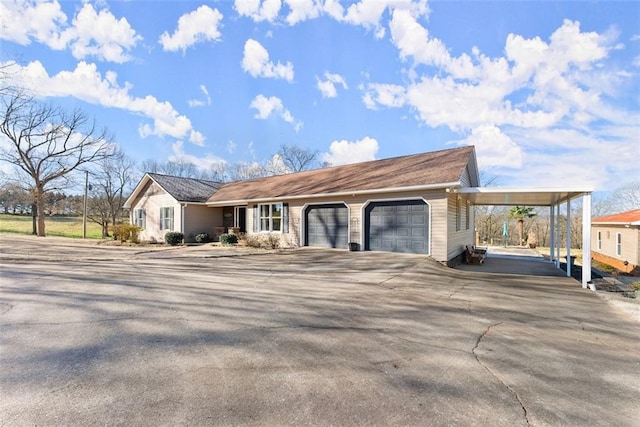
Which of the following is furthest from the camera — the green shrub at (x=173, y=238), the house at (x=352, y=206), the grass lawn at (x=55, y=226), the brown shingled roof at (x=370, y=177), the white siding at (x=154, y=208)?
the grass lawn at (x=55, y=226)

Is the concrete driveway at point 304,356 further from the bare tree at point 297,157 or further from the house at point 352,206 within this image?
the bare tree at point 297,157

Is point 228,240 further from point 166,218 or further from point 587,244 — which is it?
point 587,244

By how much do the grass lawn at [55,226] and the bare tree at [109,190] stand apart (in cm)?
206

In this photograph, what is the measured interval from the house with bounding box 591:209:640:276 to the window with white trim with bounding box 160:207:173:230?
84.2 feet

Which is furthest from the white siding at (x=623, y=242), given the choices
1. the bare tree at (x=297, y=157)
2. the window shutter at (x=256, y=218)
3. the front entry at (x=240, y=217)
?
the bare tree at (x=297, y=157)

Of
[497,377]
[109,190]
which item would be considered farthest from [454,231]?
[109,190]

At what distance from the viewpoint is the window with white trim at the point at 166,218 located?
2069 centimetres

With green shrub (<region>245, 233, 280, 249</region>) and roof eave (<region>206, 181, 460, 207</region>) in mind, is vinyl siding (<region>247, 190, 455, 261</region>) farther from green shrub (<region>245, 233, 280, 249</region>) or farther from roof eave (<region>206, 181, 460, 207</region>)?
green shrub (<region>245, 233, 280, 249</region>)

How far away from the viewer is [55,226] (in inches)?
1532

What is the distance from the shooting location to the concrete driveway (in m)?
2.48

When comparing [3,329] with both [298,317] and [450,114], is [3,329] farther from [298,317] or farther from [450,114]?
[450,114]

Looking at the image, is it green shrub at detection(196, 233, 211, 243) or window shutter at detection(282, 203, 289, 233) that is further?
green shrub at detection(196, 233, 211, 243)

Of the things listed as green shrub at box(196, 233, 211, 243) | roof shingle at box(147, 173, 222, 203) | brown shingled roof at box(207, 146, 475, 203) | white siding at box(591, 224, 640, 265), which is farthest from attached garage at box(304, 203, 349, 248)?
white siding at box(591, 224, 640, 265)

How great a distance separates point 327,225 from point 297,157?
31.0m
